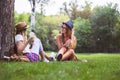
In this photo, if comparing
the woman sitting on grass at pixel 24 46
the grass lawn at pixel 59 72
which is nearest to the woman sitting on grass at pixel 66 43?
the woman sitting on grass at pixel 24 46

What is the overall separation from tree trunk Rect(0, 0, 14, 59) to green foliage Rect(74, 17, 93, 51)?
2623 centimetres

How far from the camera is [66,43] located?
471 inches

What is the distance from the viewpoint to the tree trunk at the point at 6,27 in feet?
35.4

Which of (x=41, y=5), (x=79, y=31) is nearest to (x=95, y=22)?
(x=79, y=31)

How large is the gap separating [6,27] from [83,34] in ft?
101

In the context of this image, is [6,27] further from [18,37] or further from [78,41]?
[78,41]

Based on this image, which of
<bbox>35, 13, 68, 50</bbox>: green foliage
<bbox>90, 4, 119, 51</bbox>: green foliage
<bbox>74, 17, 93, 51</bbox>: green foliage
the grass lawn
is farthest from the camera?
<bbox>35, 13, 68, 50</bbox>: green foliage

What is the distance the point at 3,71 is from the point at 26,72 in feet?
1.77

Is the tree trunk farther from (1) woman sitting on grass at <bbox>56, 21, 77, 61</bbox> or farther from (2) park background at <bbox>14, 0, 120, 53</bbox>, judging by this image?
(2) park background at <bbox>14, 0, 120, 53</bbox>

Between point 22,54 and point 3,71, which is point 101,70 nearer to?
point 3,71

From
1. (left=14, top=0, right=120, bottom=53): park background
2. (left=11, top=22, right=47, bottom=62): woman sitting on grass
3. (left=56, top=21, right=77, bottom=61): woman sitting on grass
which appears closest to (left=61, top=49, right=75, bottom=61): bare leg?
(left=56, top=21, right=77, bottom=61): woman sitting on grass

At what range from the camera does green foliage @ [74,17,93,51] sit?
3762 cm

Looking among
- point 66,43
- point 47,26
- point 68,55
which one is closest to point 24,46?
point 68,55

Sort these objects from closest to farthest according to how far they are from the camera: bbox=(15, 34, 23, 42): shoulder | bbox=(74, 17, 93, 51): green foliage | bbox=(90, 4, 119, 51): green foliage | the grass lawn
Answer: the grass lawn < bbox=(15, 34, 23, 42): shoulder < bbox=(74, 17, 93, 51): green foliage < bbox=(90, 4, 119, 51): green foliage
